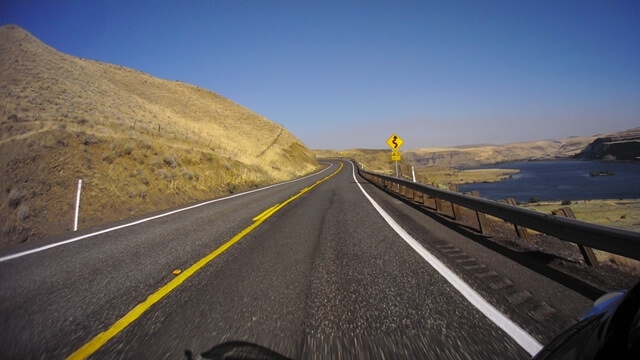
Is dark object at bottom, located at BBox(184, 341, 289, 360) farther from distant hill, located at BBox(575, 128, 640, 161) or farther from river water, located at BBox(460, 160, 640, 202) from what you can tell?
distant hill, located at BBox(575, 128, 640, 161)

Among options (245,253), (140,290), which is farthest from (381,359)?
(245,253)

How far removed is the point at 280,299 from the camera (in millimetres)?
3395

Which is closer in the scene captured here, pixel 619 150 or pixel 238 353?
pixel 238 353

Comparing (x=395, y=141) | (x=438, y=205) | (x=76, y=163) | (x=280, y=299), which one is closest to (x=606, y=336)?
(x=280, y=299)

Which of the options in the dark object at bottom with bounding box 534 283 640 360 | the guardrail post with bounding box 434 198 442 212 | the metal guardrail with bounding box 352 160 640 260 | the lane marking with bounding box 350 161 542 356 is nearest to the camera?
the dark object at bottom with bounding box 534 283 640 360

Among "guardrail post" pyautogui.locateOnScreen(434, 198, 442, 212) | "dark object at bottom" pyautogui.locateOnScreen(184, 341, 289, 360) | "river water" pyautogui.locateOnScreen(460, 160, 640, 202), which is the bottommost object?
"river water" pyautogui.locateOnScreen(460, 160, 640, 202)

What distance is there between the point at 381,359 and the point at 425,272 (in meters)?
1.98

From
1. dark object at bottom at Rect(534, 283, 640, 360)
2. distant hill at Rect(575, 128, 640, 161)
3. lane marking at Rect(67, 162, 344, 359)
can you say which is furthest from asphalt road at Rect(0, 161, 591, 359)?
distant hill at Rect(575, 128, 640, 161)

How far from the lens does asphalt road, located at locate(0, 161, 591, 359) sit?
99.4 inches

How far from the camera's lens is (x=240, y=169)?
23219mm

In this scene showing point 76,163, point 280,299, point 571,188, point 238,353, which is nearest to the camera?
point 238,353

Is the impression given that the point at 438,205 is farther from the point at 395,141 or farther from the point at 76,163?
the point at 76,163

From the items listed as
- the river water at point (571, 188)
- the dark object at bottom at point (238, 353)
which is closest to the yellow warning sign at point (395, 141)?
the dark object at bottom at point (238, 353)

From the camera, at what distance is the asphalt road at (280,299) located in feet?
8.29
